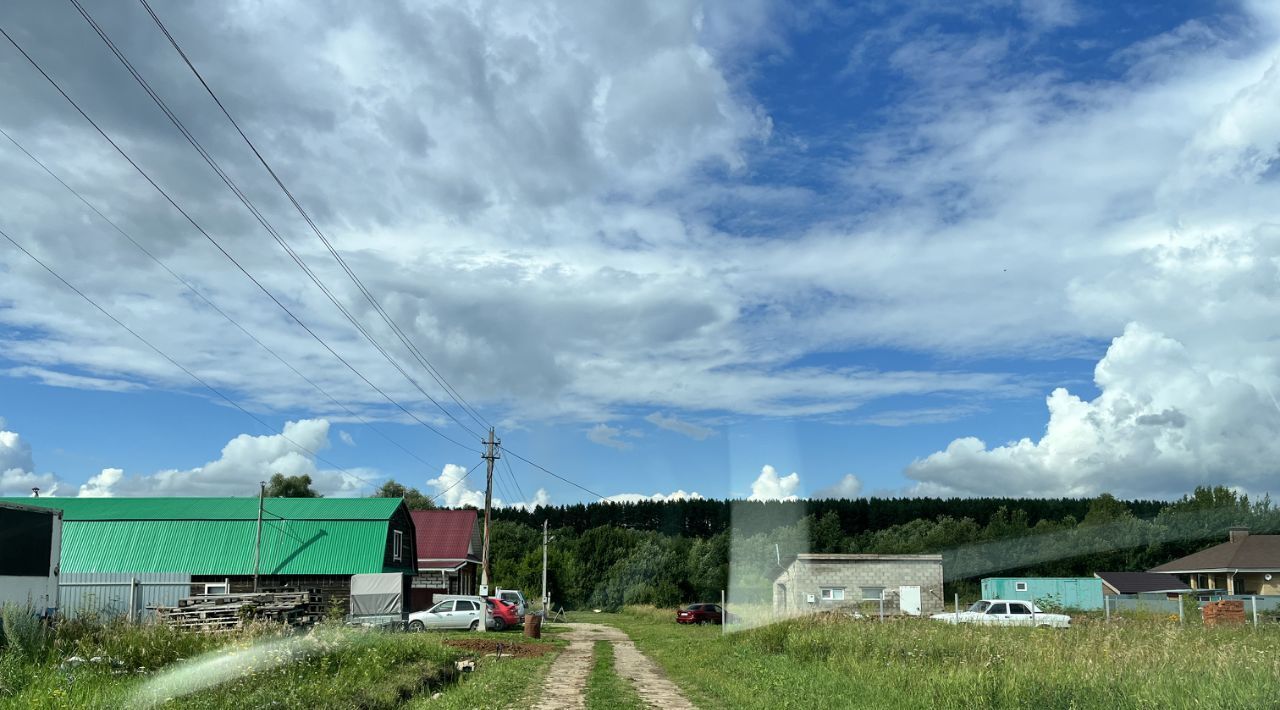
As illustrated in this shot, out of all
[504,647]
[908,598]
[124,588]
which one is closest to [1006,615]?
[908,598]

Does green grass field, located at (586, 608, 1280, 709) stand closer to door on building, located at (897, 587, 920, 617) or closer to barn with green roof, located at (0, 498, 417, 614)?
door on building, located at (897, 587, 920, 617)

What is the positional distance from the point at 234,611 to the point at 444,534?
32.5 metres

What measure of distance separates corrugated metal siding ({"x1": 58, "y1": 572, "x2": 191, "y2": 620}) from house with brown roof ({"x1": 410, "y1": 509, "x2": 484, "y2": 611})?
A: 46.5 ft

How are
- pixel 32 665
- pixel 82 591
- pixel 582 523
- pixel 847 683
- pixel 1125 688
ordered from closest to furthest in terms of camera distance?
pixel 1125 688, pixel 32 665, pixel 847 683, pixel 82 591, pixel 582 523

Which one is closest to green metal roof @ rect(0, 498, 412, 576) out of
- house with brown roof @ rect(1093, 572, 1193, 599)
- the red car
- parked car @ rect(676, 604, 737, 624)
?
the red car

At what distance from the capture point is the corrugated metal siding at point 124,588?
3656 centimetres

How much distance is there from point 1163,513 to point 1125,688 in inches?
3186

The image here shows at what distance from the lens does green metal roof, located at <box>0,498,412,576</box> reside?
42.1 m

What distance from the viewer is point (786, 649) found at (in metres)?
21.2

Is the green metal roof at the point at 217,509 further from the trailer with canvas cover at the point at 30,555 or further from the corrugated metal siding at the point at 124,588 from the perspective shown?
the trailer with canvas cover at the point at 30,555

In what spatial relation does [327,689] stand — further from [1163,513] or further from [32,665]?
[1163,513]

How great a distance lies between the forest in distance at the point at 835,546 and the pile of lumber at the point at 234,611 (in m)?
26.9

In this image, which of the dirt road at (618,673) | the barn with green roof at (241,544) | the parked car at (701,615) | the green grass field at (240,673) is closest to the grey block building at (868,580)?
the parked car at (701,615)

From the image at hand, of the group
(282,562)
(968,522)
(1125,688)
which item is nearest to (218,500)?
(282,562)
